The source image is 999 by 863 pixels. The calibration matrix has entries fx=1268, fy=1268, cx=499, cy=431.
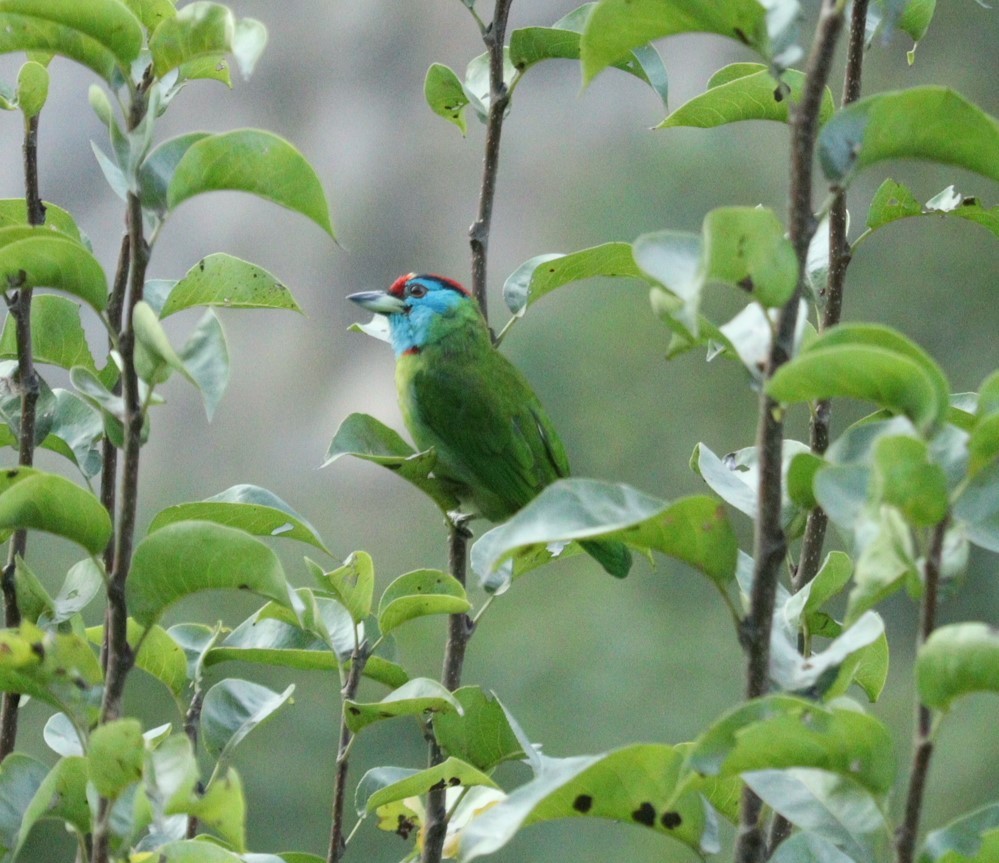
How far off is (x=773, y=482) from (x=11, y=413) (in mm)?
638

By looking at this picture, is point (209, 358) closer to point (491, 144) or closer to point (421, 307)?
point (491, 144)

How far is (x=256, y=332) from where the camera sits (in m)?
6.02

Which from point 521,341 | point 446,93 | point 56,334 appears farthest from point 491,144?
point 521,341

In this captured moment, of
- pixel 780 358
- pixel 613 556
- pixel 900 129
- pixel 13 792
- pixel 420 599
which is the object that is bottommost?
pixel 613 556

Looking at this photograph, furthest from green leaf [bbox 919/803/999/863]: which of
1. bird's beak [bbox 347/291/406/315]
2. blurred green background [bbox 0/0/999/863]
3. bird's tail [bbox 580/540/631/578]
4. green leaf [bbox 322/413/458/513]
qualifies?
blurred green background [bbox 0/0/999/863]

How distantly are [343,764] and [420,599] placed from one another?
0.14 meters

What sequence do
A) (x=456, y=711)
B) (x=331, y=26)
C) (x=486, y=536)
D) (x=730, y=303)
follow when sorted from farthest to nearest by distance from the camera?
1. (x=331, y=26)
2. (x=730, y=303)
3. (x=486, y=536)
4. (x=456, y=711)

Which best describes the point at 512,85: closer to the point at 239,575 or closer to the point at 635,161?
the point at 239,575

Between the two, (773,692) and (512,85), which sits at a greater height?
(512,85)

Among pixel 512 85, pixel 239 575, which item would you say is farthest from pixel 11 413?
pixel 512 85

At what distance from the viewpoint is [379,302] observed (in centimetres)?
199

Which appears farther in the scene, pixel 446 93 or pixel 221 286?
pixel 446 93

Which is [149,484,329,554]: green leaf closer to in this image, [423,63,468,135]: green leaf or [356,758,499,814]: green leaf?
[356,758,499,814]: green leaf

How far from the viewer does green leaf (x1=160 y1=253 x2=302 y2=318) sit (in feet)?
2.79
